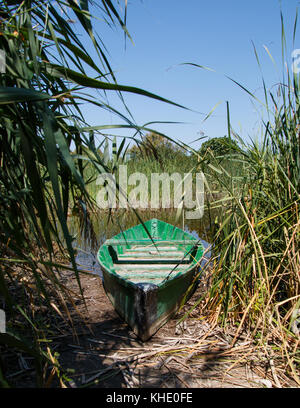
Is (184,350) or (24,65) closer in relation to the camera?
(24,65)

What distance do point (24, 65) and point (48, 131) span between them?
33cm

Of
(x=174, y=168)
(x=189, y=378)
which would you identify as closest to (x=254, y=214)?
(x=189, y=378)

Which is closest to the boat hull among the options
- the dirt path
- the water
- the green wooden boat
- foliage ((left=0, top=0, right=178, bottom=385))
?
the green wooden boat

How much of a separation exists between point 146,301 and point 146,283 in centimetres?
14

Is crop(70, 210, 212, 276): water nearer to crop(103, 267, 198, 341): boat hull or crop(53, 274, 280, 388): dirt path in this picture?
crop(103, 267, 198, 341): boat hull

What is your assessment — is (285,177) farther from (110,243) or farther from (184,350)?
(110,243)

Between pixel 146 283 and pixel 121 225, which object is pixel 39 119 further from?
pixel 121 225

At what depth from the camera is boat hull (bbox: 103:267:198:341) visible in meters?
2.60

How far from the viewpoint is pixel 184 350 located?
93.2 inches

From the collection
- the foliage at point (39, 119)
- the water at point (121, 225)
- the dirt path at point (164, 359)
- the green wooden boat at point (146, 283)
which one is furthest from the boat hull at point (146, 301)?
the water at point (121, 225)

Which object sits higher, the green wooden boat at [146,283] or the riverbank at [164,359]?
the green wooden boat at [146,283]

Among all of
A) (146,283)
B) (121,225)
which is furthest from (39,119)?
(121,225)

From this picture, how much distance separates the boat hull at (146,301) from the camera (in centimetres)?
260

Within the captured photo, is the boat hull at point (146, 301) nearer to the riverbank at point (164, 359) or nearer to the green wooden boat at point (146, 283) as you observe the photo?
the green wooden boat at point (146, 283)
